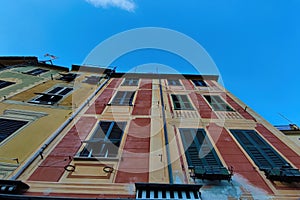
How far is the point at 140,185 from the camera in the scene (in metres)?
4.66

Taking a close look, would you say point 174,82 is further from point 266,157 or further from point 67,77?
point 266,157

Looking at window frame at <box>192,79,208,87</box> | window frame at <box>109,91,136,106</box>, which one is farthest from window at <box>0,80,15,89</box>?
window frame at <box>192,79,208,87</box>

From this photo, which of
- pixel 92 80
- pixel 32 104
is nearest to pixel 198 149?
pixel 32 104

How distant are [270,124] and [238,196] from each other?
4.52m

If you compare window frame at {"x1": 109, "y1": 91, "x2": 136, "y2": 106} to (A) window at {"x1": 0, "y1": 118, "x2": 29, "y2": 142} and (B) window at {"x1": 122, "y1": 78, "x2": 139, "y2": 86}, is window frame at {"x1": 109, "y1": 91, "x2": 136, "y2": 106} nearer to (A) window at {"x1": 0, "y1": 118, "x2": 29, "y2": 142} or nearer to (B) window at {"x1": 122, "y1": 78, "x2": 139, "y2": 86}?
(B) window at {"x1": 122, "y1": 78, "x2": 139, "y2": 86}

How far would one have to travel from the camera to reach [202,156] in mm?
6227

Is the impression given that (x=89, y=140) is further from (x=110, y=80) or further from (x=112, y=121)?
(x=110, y=80)

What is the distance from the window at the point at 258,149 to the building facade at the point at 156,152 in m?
0.03

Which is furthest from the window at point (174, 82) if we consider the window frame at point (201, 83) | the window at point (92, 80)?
the window at point (92, 80)

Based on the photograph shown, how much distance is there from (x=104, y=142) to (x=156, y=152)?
1.58m

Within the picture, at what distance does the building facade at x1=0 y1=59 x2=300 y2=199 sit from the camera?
506cm

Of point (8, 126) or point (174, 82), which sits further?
point (174, 82)

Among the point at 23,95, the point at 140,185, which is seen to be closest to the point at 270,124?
Answer: the point at 140,185

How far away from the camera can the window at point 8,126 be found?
6768 mm
